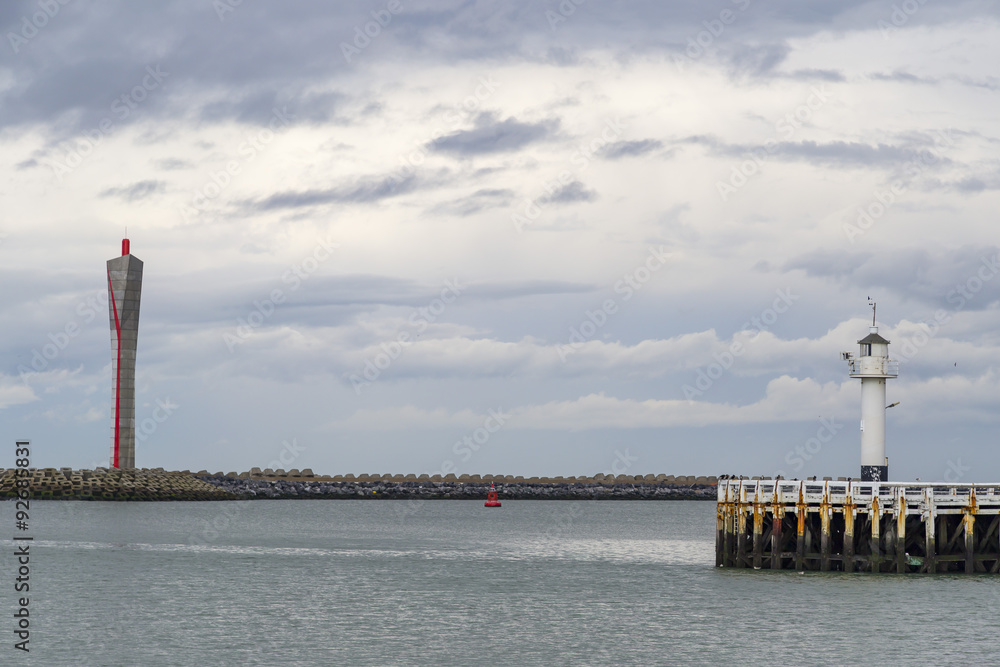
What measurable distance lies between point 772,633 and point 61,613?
25668 millimetres

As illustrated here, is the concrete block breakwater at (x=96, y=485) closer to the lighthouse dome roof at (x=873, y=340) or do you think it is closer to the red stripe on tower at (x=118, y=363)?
the red stripe on tower at (x=118, y=363)

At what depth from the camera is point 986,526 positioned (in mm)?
47062

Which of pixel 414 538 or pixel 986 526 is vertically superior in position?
pixel 986 526

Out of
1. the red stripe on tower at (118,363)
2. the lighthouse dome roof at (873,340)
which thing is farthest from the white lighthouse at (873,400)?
the red stripe on tower at (118,363)

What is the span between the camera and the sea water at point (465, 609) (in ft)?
116

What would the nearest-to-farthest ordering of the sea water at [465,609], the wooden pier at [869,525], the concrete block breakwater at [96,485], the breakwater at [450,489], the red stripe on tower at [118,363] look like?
the sea water at [465,609]
the wooden pier at [869,525]
the red stripe on tower at [118,363]
the concrete block breakwater at [96,485]
the breakwater at [450,489]

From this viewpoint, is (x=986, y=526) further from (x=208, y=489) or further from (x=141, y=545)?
(x=208, y=489)

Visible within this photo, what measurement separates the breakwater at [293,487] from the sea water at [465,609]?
4853cm

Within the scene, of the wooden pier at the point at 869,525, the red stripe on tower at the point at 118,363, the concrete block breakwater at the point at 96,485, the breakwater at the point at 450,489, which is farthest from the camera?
the breakwater at the point at 450,489

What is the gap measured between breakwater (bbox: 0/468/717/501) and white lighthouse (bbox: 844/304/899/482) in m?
86.8

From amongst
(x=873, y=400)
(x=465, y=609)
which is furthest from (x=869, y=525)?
(x=465, y=609)

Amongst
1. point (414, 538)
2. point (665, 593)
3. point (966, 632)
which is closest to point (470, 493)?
point (414, 538)

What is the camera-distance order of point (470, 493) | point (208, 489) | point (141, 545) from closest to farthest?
1. point (141, 545)
2. point (208, 489)
3. point (470, 493)

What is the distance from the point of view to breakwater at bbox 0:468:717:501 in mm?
118500
